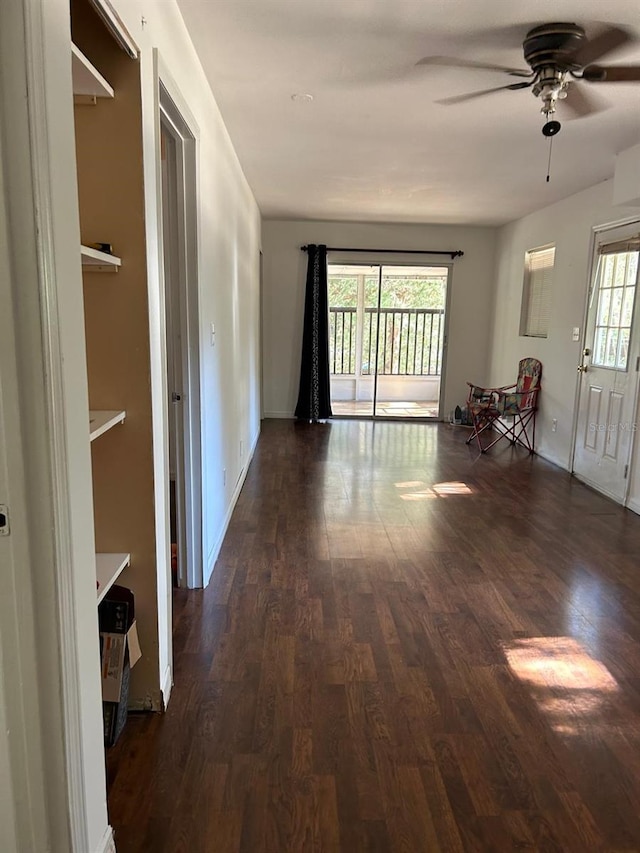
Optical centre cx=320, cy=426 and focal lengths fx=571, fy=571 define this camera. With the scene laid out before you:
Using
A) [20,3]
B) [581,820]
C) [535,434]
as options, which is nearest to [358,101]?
[20,3]

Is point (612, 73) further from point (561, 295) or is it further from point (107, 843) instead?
point (107, 843)

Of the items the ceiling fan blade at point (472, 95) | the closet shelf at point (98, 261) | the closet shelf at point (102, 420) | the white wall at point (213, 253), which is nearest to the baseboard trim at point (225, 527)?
the white wall at point (213, 253)

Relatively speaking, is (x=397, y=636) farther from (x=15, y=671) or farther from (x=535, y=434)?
(x=535, y=434)

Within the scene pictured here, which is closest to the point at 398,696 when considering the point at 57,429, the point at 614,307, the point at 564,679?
the point at 564,679

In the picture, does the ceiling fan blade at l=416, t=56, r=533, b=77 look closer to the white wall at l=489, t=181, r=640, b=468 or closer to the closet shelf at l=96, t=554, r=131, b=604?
the white wall at l=489, t=181, r=640, b=468

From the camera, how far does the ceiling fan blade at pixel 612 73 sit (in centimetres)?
243

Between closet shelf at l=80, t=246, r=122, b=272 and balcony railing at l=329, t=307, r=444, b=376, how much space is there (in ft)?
20.5

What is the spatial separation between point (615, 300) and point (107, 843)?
4640 mm

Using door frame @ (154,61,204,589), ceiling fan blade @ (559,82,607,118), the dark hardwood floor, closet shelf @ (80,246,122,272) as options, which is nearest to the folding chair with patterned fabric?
the dark hardwood floor

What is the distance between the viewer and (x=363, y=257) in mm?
7070

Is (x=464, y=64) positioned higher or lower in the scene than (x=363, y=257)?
higher

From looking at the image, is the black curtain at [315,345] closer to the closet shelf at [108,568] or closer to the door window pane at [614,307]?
the door window pane at [614,307]

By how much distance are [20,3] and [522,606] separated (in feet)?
9.11

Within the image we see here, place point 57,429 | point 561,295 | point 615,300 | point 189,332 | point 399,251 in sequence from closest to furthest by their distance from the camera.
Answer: point 57,429 → point 189,332 → point 615,300 → point 561,295 → point 399,251
